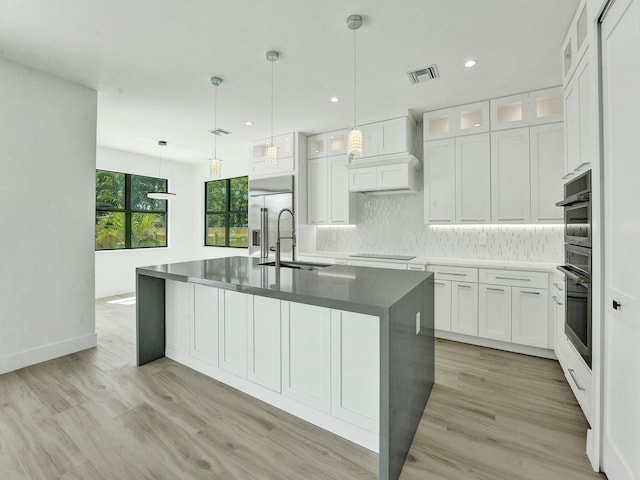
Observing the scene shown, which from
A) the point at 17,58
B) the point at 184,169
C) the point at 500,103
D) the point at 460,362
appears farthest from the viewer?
the point at 184,169

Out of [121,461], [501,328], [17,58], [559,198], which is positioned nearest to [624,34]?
[559,198]

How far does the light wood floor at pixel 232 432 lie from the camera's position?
166 cm

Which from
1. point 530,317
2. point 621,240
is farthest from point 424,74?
point 530,317

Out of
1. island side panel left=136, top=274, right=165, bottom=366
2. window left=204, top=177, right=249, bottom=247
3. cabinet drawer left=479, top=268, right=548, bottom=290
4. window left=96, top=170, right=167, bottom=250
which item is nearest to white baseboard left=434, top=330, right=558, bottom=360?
cabinet drawer left=479, top=268, right=548, bottom=290

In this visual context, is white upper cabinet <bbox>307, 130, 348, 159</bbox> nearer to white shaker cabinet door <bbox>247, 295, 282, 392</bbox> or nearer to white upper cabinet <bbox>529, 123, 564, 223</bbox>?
white upper cabinet <bbox>529, 123, 564, 223</bbox>

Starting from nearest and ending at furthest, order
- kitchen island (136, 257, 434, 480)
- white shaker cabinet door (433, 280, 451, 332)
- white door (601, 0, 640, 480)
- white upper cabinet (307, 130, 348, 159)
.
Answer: white door (601, 0, 640, 480) < kitchen island (136, 257, 434, 480) < white shaker cabinet door (433, 280, 451, 332) < white upper cabinet (307, 130, 348, 159)

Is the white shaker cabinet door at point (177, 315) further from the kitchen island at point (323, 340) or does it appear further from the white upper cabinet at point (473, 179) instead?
the white upper cabinet at point (473, 179)

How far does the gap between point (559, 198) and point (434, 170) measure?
132cm

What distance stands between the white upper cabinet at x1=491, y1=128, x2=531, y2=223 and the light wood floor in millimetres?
1640

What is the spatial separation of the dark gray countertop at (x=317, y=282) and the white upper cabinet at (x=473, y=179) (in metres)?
1.75

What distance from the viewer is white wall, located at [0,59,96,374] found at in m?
2.82

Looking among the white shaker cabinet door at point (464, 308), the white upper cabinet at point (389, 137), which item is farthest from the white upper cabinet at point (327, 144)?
the white shaker cabinet door at point (464, 308)

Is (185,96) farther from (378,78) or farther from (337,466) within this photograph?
(337,466)

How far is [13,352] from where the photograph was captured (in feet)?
9.34
